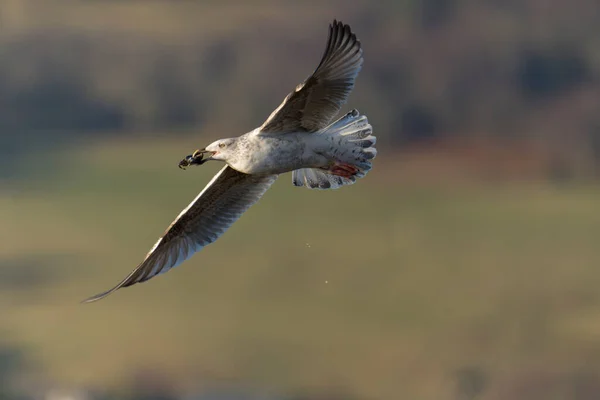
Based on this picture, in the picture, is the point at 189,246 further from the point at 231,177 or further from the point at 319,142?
the point at 319,142

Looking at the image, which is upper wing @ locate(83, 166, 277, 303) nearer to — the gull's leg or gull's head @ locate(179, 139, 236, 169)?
gull's head @ locate(179, 139, 236, 169)

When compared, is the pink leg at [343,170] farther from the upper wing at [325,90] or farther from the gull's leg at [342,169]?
the upper wing at [325,90]

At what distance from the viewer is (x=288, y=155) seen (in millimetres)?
13570

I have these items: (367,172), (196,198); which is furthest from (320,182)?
(196,198)

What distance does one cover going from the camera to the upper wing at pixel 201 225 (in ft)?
49.5

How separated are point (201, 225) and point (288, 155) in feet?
7.62

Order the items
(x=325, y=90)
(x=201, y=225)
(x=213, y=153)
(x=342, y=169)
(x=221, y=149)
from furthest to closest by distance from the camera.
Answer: (x=201, y=225)
(x=342, y=169)
(x=213, y=153)
(x=221, y=149)
(x=325, y=90)

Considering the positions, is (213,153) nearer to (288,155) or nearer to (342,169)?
(288,155)

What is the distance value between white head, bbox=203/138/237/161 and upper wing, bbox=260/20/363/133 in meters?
0.48

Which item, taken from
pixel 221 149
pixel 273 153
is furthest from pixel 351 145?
pixel 221 149

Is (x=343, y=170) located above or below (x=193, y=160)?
below

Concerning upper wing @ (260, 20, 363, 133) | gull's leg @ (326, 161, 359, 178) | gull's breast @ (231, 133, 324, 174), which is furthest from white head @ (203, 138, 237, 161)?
gull's leg @ (326, 161, 359, 178)

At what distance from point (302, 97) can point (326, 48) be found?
0.69m

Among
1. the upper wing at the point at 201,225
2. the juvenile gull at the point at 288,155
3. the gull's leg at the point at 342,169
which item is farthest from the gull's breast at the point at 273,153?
the upper wing at the point at 201,225
